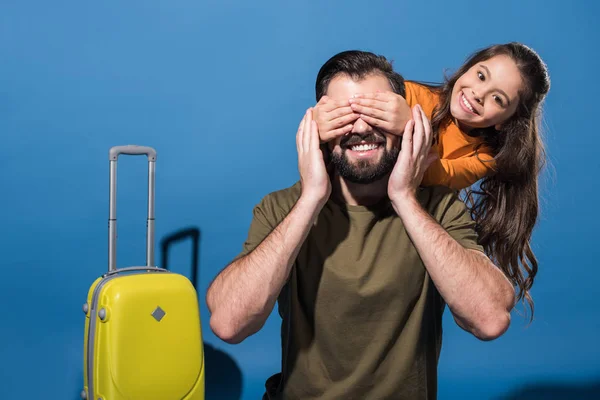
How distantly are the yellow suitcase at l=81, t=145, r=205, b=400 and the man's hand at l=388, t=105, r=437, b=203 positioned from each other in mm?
1046

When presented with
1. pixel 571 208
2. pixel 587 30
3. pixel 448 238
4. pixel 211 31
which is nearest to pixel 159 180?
pixel 211 31

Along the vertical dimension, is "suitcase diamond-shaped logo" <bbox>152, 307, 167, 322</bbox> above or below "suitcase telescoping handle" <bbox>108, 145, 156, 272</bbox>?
below

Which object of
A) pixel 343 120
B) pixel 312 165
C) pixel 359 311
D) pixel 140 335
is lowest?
pixel 140 335

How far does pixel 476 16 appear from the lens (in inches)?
118

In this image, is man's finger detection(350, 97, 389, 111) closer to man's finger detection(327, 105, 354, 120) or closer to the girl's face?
man's finger detection(327, 105, 354, 120)

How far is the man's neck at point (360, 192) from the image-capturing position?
5.58 feet

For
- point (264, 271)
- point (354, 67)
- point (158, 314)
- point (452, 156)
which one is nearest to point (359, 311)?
point (264, 271)

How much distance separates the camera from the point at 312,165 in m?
1.63

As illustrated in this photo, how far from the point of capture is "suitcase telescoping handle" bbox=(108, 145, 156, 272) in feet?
8.12

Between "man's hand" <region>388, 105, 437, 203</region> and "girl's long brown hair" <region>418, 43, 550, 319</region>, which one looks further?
"girl's long brown hair" <region>418, 43, 550, 319</region>

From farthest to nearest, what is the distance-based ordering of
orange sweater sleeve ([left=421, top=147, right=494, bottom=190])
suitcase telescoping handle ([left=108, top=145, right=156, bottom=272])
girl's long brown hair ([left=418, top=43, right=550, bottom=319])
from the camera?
1. suitcase telescoping handle ([left=108, top=145, right=156, bottom=272])
2. girl's long brown hair ([left=418, top=43, right=550, bottom=319])
3. orange sweater sleeve ([left=421, top=147, right=494, bottom=190])

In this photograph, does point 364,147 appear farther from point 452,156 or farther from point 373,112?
point 452,156

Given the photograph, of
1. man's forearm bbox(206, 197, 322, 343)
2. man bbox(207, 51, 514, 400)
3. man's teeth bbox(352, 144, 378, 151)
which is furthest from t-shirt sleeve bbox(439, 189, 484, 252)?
man's forearm bbox(206, 197, 322, 343)

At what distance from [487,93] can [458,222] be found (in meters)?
0.56
